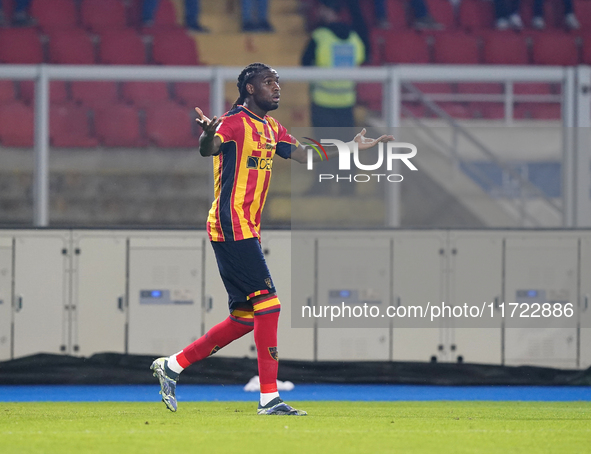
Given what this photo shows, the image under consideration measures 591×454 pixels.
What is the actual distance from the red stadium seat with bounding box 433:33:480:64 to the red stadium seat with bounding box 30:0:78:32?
5.55 m

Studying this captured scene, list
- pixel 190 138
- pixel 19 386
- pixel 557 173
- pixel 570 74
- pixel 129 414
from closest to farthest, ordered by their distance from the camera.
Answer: pixel 129 414 → pixel 19 386 → pixel 570 74 → pixel 557 173 → pixel 190 138

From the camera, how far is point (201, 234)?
9.27 m

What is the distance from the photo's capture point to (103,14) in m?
14.8

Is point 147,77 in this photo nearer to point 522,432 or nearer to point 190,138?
point 190,138

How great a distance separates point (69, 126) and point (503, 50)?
696 cm

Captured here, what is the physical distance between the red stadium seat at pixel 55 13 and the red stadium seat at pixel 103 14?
0.16 meters

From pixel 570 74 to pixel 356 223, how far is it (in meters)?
2.57

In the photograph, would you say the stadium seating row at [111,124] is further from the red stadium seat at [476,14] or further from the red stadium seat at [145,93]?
the red stadium seat at [476,14]

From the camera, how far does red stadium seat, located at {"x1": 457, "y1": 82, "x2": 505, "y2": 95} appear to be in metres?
13.7

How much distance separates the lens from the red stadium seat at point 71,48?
544 inches

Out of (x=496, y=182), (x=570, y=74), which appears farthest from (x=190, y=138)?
(x=570, y=74)

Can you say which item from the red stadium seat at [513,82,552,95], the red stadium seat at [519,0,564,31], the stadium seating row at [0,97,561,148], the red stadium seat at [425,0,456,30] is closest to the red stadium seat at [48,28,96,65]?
the stadium seating row at [0,97,561,148]

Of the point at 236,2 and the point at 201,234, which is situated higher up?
the point at 236,2

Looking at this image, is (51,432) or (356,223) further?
(356,223)
